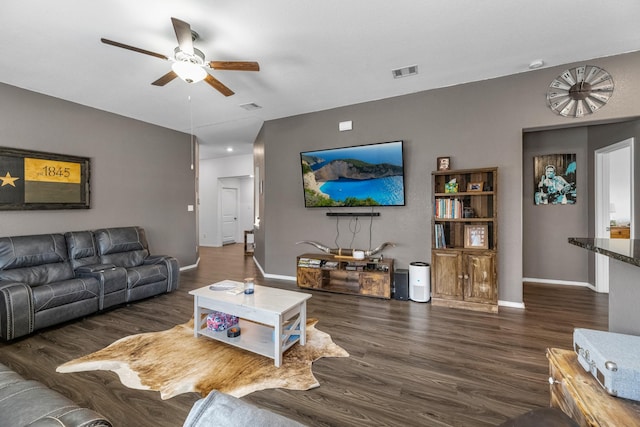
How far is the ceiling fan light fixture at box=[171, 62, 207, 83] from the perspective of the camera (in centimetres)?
249

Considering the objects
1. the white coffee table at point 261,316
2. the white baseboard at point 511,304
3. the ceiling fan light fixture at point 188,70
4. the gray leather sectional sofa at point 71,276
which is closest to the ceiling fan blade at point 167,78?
the ceiling fan light fixture at point 188,70

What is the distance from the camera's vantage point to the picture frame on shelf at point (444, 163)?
12.5 feet

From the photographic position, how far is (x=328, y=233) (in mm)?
4742

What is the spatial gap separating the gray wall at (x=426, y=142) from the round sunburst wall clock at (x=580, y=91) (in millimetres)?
66

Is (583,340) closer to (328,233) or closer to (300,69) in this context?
(300,69)

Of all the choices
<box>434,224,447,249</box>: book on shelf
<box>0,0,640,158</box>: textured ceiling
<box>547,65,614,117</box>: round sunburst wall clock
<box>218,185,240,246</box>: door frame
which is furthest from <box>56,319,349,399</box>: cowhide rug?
<box>218,185,240,246</box>: door frame

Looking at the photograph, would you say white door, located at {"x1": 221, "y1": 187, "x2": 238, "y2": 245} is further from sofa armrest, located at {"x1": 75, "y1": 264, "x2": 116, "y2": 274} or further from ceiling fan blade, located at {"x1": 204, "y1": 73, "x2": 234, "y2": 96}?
ceiling fan blade, located at {"x1": 204, "y1": 73, "x2": 234, "y2": 96}

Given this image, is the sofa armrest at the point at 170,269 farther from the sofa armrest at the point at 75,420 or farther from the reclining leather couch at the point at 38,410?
the sofa armrest at the point at 75,420

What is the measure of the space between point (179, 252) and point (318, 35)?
4.83m

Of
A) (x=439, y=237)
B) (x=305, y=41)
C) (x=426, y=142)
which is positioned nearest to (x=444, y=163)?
(x=426, y=142)

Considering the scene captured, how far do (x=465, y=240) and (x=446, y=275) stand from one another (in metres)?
0.54

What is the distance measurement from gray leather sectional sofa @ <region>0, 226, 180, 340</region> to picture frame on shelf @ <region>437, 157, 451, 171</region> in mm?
4053

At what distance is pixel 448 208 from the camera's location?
3721mm

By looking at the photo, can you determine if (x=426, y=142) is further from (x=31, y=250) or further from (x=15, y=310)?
(x=31, y=250)
